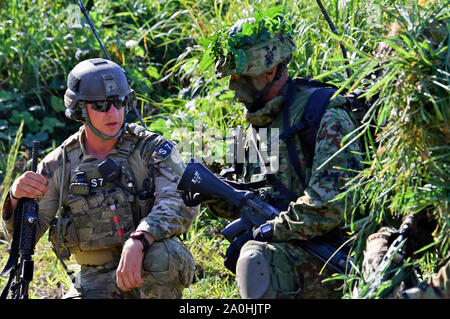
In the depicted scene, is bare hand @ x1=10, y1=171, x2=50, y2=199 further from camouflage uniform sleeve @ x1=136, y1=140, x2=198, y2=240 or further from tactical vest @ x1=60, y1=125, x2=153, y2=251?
camouflage uniform sleeve @ x1=136, y1=140, x2=198, y2=240

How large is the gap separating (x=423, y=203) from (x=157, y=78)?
15.9 feet

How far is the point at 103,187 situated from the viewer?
4.82 meters

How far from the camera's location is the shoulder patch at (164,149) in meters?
4.76

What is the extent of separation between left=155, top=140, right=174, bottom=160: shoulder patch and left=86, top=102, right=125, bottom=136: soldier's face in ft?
0.85

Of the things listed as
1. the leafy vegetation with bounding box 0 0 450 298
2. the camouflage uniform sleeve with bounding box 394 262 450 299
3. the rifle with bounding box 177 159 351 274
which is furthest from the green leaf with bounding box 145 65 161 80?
the camouflage uniform sleeve with bounding box 394 262 450 299

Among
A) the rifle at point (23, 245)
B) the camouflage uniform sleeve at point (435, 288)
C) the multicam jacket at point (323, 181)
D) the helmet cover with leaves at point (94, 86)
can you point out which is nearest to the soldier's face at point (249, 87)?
the multicam jacket at point (323, 181)

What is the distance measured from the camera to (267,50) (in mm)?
4539

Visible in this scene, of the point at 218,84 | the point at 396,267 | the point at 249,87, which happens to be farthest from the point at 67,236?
the point at 218,84

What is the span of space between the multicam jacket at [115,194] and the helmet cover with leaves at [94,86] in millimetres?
171

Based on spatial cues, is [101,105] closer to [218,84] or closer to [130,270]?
[130,270]

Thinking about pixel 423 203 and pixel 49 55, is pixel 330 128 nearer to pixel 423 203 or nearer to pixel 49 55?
pixel 423 203

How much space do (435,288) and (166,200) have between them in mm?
1661
